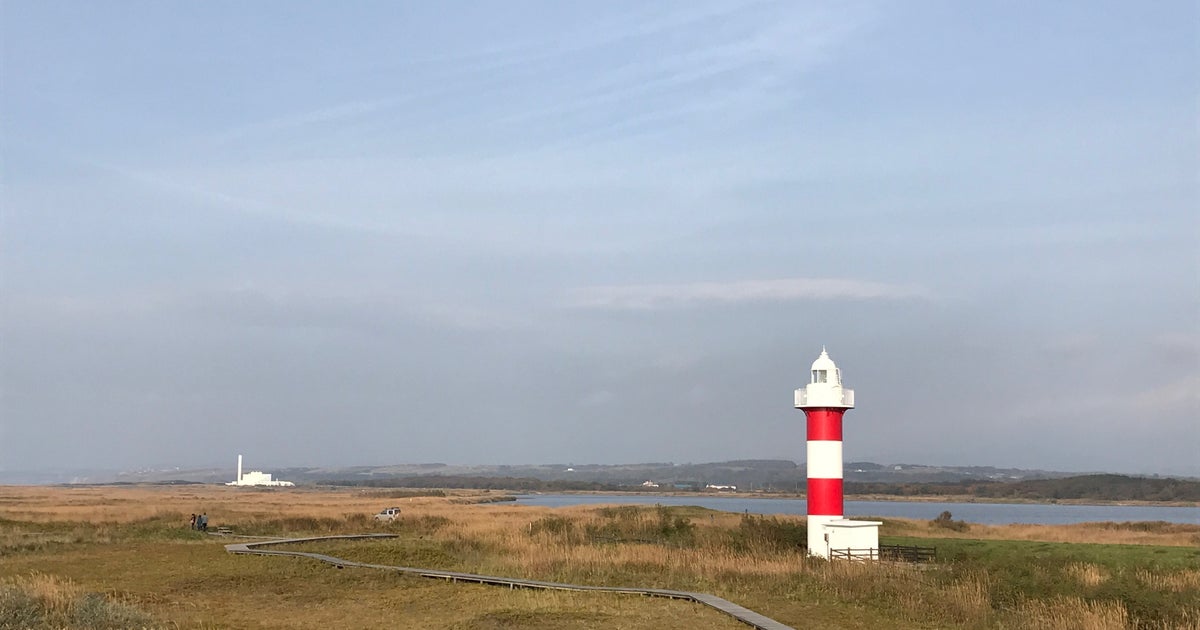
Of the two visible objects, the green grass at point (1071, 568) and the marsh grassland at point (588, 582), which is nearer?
the marsh grassland at point (588, 582)

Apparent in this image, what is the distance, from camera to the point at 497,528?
48.2 metres

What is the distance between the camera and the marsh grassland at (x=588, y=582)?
20500mm

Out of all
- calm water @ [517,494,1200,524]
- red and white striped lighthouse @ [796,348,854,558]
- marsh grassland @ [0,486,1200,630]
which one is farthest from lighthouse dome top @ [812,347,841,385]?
calm water @ [517,494,1200,524]

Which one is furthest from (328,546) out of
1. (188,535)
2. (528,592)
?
(528,592)

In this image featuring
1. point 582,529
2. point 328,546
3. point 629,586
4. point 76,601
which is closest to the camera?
point 76,601

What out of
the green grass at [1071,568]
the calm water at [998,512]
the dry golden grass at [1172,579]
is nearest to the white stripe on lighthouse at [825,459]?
the green grass at [1071,568]

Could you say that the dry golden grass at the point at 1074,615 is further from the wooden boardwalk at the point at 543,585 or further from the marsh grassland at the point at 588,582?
the wooden boardwalk at the point at 543,585

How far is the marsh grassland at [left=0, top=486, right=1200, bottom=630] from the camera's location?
20.5 metres

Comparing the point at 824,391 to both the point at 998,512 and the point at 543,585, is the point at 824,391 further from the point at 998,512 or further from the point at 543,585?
the point at 998,512

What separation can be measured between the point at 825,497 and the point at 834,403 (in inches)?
114

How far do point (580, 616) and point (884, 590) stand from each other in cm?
786

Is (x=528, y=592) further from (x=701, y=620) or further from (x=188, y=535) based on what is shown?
(x=188, y=535)

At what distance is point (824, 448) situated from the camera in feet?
104

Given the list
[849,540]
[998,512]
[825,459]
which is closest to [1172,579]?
[849,540]
